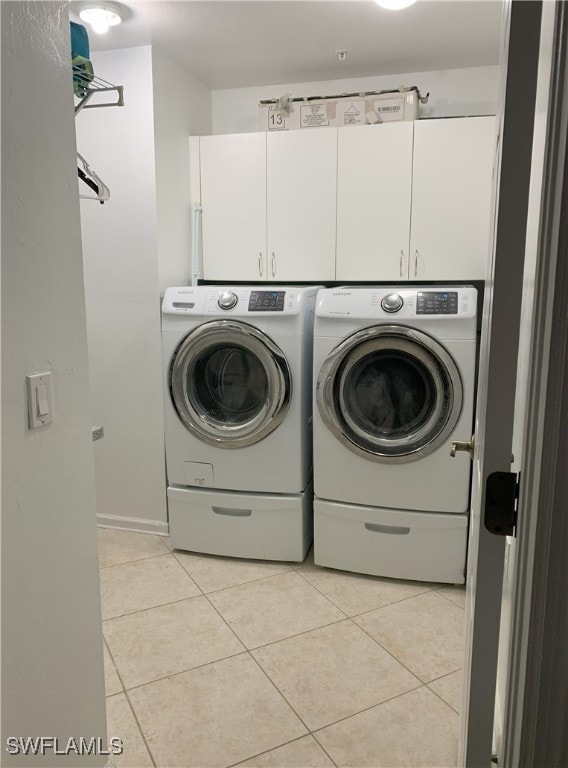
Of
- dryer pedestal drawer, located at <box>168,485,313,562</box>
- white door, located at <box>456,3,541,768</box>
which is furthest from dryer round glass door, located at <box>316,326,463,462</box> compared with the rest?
white door, located at <box>456,3,541,768</box>

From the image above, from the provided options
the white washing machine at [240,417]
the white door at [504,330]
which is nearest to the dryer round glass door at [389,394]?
the white washing machine at [240,417]

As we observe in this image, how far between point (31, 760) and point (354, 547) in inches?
64.1

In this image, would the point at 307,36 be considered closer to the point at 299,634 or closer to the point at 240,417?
the point at 240,417

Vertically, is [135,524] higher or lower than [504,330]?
lower

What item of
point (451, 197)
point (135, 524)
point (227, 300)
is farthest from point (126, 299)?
point (451, 197)

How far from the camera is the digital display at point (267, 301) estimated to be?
2.52 meters

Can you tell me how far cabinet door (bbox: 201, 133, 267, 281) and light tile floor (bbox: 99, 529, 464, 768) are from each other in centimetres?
152

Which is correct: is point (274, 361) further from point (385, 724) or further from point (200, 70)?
point (200, 70)

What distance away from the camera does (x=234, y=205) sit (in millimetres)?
2980

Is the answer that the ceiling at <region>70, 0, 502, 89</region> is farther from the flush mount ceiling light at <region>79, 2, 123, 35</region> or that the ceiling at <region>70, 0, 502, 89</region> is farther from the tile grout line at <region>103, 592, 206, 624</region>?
the tile grout line at <region>103, 592, 206, 624</region>

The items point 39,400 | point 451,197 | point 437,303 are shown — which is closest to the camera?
point 39,400

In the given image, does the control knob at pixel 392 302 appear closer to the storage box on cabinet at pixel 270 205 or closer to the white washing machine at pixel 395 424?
the white washing machine at pixel 395 424

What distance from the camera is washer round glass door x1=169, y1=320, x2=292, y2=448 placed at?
2525 mm

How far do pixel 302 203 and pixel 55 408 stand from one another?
2021mm
